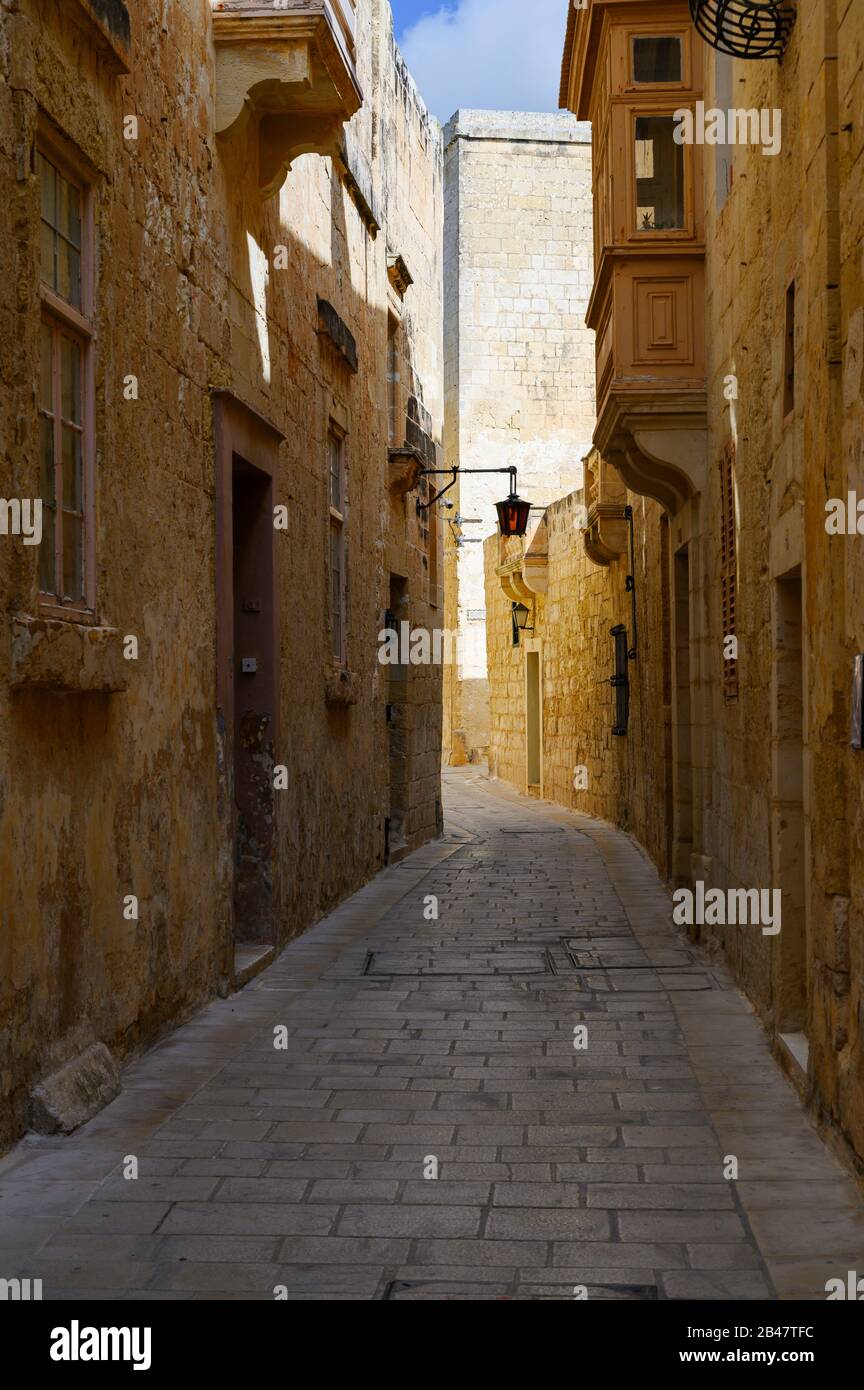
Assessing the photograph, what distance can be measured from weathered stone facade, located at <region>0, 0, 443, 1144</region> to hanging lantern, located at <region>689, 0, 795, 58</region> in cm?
237

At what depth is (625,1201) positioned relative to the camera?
412 centimetres

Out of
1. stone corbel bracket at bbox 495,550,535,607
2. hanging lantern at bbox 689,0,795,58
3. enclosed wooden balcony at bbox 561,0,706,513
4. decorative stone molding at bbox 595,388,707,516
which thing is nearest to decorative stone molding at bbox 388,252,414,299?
enclosed wooden balcony at bbox 561,0,706,513

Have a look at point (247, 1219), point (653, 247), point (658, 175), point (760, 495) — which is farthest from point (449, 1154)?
point (658, 175)

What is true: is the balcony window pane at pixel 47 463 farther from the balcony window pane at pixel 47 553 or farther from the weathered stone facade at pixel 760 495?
the weathered stone facade at pixel 760 495

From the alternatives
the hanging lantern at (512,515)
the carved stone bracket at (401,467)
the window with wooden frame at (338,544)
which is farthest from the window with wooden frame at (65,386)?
the hanging lantern at (512,515)

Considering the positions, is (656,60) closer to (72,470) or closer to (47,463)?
(72,470)

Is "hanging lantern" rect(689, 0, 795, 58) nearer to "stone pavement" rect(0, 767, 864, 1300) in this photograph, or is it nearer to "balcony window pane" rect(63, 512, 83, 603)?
"balcony window pane" rect(63, 512, 83, 603)

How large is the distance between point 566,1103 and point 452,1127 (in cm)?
53

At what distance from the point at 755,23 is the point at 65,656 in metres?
3.81

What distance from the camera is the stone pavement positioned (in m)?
3.60

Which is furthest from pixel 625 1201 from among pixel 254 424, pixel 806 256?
pixel 254 424
